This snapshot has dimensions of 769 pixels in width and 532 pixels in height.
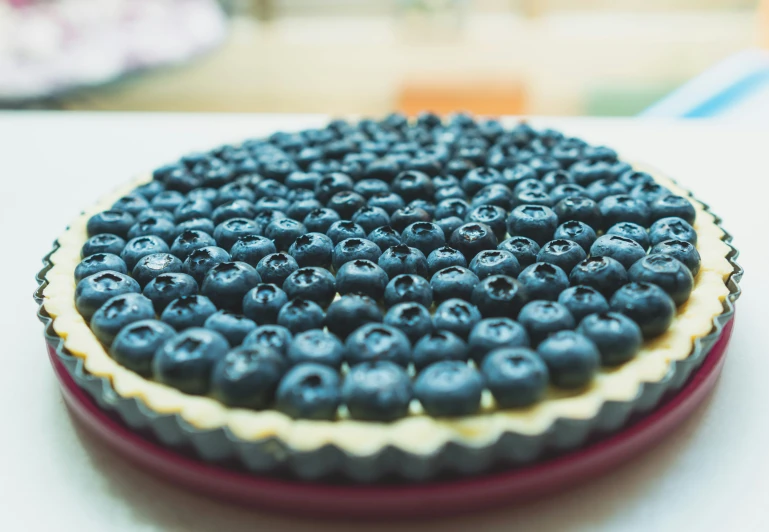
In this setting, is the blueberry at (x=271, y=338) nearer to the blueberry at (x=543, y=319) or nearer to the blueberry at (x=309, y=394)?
the blueberry at (x=309, y=394)

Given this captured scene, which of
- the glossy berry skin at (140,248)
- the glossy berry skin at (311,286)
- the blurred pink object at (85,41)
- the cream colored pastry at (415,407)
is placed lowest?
the cream colored pastry at (415,407)

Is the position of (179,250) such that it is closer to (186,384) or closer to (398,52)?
(186,384)

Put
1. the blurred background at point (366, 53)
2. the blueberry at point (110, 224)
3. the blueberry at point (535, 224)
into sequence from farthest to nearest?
the blurred background at point (366, 53) → the blueberry at point (110, 224) → the blueberry at point (535, 224)

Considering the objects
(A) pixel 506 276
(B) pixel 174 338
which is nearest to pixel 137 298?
(B) pixel 174 338

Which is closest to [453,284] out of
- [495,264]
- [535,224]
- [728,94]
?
[495,264]

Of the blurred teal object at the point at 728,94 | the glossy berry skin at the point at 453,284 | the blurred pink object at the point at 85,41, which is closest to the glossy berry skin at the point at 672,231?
the glossy berry skin at the point at 453,284

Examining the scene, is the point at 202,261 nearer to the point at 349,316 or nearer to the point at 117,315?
the point at 117,315

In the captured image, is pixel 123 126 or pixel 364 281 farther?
pixel 123 126
